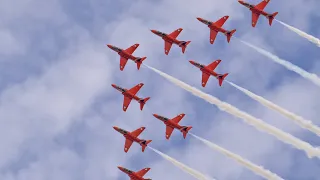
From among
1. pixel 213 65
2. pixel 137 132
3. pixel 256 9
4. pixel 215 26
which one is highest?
pixel 256 9

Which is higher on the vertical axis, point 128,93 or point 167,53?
point 167,53

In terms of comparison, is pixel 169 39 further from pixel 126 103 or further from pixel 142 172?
pixel 142 172

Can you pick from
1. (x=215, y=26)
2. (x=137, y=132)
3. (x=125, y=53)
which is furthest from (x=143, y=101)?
(x=215, y=26)

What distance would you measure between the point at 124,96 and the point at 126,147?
1237 cm

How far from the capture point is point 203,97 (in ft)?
509

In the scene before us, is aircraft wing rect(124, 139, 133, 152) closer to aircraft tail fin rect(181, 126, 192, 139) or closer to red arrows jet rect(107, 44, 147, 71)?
aircraft tail fin rect(181, 126, 192, 139)

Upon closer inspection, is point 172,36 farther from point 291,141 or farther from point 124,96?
point 291,141

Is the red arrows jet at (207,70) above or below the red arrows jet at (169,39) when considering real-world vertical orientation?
below

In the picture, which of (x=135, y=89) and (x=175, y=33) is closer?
(x=135, y=89)

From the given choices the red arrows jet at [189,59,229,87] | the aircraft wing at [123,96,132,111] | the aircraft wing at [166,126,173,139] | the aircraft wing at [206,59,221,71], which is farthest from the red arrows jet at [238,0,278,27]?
the aircraft wing at [123,96,132,111]

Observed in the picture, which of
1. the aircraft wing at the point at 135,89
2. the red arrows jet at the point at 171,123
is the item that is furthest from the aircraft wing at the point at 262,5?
the aircraft wing at the point at 135,89

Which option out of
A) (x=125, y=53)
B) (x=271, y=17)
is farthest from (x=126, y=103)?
(x=271, y=17)

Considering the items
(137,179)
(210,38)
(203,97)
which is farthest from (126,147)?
(210,38)

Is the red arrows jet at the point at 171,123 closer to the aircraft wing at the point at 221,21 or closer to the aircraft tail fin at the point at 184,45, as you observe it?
the aircraft tail fin at the point at 184,45
